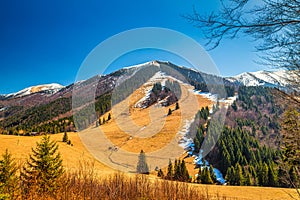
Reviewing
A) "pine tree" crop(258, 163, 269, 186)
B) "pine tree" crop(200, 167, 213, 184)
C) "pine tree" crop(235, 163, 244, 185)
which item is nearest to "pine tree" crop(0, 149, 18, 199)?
"pine tree" crop(200, 167, 213, 184)

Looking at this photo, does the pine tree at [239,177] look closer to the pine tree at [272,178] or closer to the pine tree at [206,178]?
the pine tree at [272,178]

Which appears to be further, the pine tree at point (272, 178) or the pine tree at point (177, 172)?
the pine tree at point (272, 178)

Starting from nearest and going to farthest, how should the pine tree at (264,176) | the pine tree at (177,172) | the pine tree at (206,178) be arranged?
the pine tree at (177,172), the pine tree at (206,178), the pine tree at (264,176)

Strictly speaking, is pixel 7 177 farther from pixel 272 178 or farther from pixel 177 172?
pixel 272 178

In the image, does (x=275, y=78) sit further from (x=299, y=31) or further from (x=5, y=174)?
(x=5, y=174)

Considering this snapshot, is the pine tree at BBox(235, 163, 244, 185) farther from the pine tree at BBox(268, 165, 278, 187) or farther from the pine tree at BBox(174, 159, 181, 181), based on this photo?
the pine tree at BBox(174, 159, 181, 181)

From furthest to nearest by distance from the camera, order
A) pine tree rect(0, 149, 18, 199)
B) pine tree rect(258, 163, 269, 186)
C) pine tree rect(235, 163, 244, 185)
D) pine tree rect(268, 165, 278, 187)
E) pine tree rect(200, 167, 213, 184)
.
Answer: pine tree rect(235, 163, 244, 185)
pine tree rect(258, 163, 269, 186)
pine tree rect(268, 165, 278, 187)
pine tree rect(200, 167, 213, 184)
pine tree rect(0, 149, 18, 199)

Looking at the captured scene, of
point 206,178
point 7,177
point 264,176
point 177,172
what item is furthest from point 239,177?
point 7,177

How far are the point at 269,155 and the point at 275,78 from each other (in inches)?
1918

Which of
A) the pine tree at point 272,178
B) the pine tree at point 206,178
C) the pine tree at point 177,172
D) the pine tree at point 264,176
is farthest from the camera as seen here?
the pine tree at point 264,176

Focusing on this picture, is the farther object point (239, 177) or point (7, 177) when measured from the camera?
point (239, 177)

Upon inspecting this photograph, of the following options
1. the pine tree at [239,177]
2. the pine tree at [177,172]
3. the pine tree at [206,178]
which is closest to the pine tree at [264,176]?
the pine tree at [239,177]

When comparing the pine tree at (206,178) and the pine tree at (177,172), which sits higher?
the pine tree at (177,172)

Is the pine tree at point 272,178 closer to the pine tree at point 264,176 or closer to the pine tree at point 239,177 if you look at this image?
the pine tree at point 264,176
